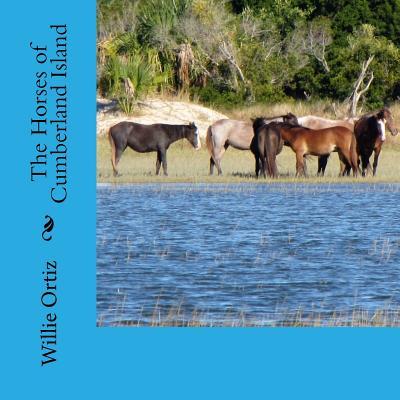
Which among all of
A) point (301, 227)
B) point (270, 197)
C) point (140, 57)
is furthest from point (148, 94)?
point (301, 227)

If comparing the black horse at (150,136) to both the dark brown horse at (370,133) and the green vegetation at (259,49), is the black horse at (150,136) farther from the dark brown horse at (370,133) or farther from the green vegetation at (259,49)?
the green vegetation at (259,49)

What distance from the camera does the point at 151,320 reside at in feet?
32.0

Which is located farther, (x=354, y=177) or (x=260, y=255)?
(x=354, y=177)

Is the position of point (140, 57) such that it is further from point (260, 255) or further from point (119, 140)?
point (260, 255)

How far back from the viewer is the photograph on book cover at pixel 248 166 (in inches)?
446

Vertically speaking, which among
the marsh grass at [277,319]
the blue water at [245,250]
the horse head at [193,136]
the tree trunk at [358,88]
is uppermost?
the tree trunk at [358,88]

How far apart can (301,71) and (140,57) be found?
22.1 feet

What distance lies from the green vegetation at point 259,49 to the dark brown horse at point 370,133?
50.0ft

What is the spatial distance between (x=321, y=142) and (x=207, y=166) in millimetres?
4650

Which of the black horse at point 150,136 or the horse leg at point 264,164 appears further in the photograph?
the black horse at point 150,136

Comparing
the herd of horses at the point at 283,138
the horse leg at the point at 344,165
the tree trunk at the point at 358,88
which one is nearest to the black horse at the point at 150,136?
the herd of horses at the point at 283,138

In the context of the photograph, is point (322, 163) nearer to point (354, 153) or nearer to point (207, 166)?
point (354, 153)

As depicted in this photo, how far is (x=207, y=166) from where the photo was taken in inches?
1111

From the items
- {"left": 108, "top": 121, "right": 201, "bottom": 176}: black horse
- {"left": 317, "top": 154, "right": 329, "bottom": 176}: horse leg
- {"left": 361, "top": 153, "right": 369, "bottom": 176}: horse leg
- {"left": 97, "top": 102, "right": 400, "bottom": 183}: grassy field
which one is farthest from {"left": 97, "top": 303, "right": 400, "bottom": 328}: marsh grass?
{"left": 108, "top": 121, "right": 201, "bottom": 176}: black horse
